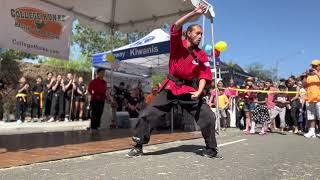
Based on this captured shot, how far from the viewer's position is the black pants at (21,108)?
A: 16531mm

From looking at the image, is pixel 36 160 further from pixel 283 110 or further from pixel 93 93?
pixel 283 110

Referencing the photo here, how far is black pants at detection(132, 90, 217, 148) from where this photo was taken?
662 centimetres

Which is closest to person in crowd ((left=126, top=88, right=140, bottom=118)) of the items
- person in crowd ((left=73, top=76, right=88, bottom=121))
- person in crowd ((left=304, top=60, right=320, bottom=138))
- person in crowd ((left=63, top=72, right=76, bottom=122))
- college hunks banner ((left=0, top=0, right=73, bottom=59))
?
person in crowd ((left=73, top=76, right=88, bottom=121))

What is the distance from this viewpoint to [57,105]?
56.6ft

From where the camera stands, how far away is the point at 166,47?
51.3ft

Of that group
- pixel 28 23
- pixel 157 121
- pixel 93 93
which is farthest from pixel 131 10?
pixel 157 121

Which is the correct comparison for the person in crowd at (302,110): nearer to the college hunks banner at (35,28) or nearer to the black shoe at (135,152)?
the college hunks banner at (35,28)

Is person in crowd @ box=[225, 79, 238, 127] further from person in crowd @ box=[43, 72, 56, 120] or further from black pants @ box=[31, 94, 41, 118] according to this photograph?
black pants @ box=[31, 94, 41, 118]

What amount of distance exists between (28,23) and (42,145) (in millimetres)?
2919

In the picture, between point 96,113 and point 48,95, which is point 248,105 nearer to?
point 96,113

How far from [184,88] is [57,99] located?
36.8ft

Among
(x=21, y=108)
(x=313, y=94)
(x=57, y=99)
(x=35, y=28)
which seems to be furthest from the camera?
(x=57, y=99)

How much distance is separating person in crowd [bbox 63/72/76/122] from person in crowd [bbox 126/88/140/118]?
2.35 m

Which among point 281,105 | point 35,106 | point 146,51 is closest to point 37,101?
point 35,106
